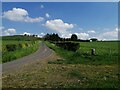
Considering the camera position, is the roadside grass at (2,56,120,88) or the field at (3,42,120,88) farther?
the field at (3,42,120,88)

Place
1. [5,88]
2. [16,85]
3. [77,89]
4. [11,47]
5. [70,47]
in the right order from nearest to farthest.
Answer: [77,89] < [5,88] < [16,85] < [11,47] < [70,47]

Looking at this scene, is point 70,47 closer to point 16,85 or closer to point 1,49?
point 1,49

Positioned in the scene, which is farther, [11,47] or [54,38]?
[54,38]

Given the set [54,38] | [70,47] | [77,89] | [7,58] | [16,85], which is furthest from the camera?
[54,38]

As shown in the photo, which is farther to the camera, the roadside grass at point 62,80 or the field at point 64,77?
the field at point 64,77

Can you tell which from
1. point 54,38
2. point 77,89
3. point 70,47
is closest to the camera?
point 77,89

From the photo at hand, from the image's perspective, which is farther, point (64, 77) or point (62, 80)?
point (64, 77)

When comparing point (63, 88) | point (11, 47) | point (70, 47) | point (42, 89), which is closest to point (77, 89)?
point (63, 88)

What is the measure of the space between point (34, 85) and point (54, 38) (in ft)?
476

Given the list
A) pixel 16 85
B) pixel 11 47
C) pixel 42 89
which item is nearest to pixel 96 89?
pixel 42 89

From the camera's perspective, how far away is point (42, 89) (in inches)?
411

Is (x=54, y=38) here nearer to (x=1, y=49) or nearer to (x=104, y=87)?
(x=1, y=49)

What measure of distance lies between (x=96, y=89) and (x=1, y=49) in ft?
90.4

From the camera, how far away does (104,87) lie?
10516mm
